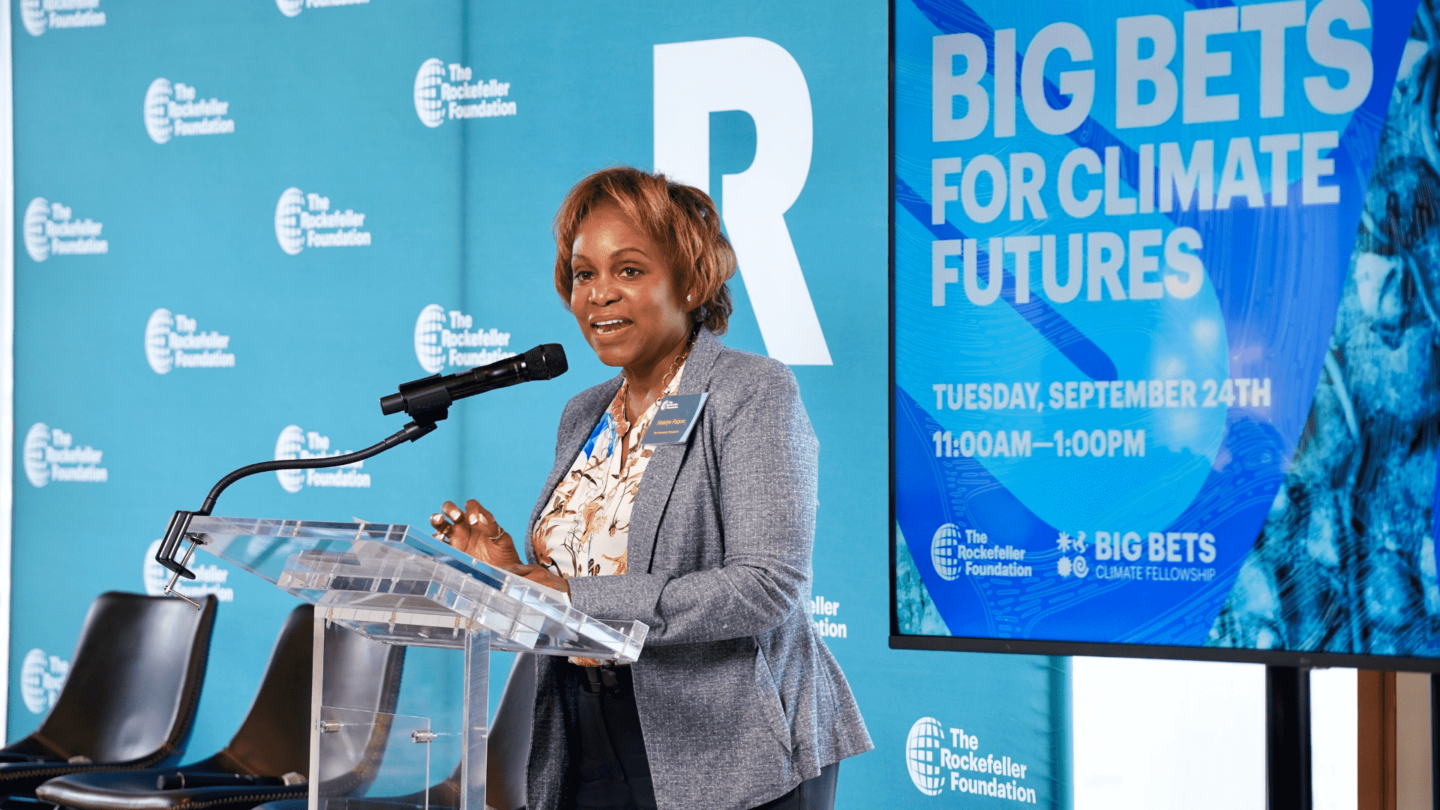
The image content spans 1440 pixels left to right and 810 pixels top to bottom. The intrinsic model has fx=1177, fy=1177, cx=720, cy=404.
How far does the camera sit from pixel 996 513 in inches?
80.0

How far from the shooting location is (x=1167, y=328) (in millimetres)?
1925

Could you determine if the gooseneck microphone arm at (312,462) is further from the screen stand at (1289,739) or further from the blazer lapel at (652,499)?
the screen stand at (1289,739)

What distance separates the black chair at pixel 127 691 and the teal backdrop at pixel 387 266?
1.47ft

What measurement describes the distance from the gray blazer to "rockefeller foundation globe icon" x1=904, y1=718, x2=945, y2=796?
1.62 m

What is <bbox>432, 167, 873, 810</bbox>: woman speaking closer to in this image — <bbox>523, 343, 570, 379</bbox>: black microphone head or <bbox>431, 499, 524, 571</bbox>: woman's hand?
<bbox>431, 499, 524, 571</bbox>: woman's hand

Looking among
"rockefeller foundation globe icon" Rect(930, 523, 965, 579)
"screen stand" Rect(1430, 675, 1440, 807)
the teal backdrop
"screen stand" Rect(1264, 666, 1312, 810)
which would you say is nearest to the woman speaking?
"rockefeller foundation globe icon" Rect(930, 523, 965, 579)

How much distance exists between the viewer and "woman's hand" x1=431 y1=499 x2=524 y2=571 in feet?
5.49

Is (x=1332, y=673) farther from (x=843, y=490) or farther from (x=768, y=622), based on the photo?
(x=768, y=622)

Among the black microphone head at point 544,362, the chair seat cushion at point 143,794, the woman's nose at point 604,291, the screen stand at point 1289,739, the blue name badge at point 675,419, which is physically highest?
the woman's nose at point 604,291

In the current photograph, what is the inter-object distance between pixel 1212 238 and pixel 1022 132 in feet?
1.21

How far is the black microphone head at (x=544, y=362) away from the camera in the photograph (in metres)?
1.54

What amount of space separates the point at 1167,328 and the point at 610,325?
2.98 feet

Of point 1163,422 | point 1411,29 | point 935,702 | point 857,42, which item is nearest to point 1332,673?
point 935,702

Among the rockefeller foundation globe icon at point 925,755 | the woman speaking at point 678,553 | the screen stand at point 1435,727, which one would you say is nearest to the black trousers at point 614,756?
the woman speaking at point 678,553
